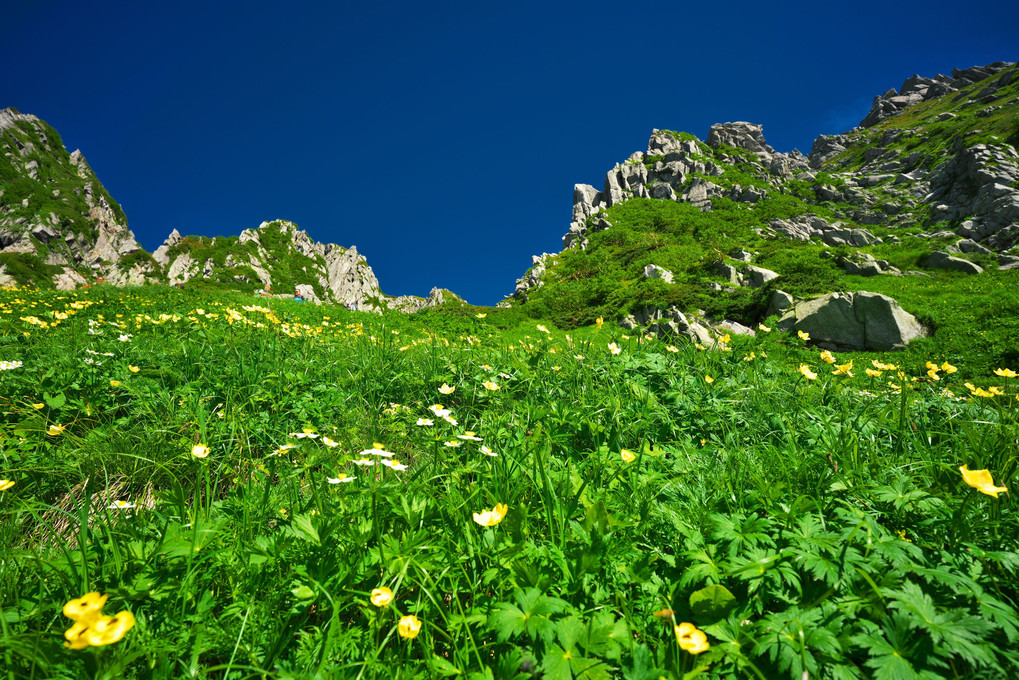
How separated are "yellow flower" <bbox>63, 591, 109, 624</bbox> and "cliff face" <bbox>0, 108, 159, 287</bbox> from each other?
2618 inches

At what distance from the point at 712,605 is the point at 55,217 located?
96.3 meters

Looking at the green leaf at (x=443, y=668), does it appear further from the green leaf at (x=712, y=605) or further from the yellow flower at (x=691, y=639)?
the green leaf at (x=712, y=605)

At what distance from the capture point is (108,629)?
0.84m

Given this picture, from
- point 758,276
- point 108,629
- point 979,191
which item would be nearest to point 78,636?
point 108,629

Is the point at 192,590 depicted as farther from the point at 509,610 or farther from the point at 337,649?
the point at 509,610

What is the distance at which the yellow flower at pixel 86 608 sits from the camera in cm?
83

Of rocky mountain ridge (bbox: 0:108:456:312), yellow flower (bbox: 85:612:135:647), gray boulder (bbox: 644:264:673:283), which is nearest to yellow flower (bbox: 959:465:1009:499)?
yellow flower (bbox: 85:612:135:647)

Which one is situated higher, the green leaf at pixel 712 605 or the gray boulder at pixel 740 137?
the gray boulder at pixel 740 137

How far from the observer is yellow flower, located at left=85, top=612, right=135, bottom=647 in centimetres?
81

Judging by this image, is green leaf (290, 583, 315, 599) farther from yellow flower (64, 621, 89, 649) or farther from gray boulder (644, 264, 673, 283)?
gray boulder (644, 264, 673, 283)

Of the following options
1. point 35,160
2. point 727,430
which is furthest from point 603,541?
point 35,160

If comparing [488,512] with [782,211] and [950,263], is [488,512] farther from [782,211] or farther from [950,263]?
[782,211]

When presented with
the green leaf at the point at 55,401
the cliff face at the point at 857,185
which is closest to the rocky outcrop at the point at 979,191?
the cliff face at the point at 857,185

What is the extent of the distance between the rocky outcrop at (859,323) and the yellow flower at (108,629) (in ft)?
44.2
